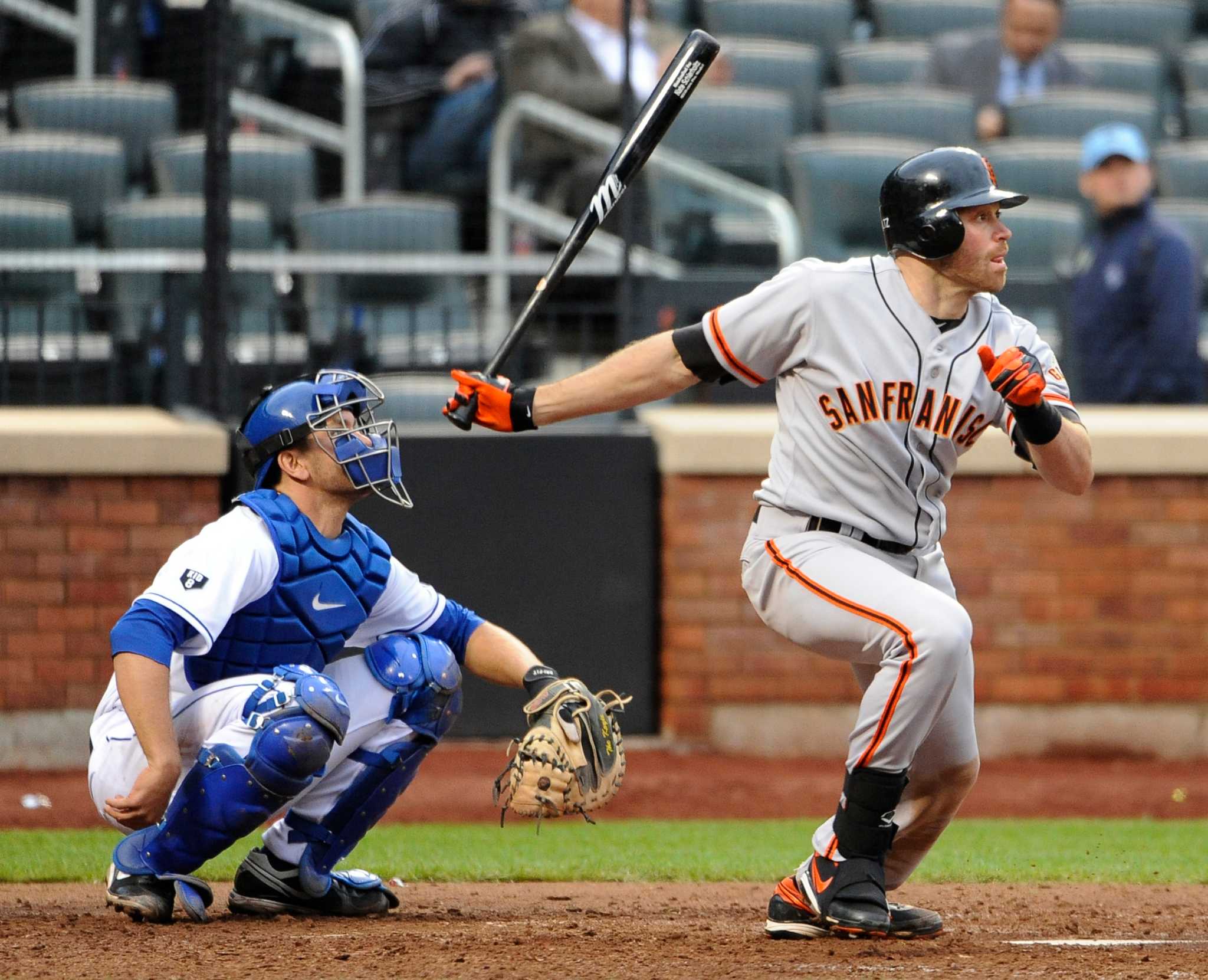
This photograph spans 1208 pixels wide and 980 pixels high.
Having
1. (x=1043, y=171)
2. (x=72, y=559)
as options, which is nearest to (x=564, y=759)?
(x=72, y=559)

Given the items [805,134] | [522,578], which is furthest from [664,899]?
[805,134]

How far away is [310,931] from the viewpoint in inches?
153

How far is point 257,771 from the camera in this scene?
146 inches

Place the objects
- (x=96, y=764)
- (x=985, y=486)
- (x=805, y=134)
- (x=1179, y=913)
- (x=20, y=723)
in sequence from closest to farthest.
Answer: (x=96, y=764), (x=1179, y=913), (x=20, y=723), (x=985, y=486), (x=805, y=134)

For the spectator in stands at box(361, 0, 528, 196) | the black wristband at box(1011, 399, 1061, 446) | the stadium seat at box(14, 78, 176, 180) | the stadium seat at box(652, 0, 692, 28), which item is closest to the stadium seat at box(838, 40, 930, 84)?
the stadium seat at box(652, 0, 692, 28)

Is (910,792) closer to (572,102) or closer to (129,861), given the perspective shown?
(129,861)

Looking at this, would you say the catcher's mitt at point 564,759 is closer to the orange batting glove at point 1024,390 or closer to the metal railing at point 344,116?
the orange batting glove at point 1024,390

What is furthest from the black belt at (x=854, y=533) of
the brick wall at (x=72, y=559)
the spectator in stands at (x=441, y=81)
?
the spectator in stands at (x=441, y=81)

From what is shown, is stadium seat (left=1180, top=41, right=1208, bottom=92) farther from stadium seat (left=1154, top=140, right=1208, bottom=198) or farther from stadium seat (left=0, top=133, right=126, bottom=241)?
stadium seat (left=0, top=133, right=126, bottom=241)

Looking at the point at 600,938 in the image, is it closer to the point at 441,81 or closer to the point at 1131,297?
the point at 1131,297

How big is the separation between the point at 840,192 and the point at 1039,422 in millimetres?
4881

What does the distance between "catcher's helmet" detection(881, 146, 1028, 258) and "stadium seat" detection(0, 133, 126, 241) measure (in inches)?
171

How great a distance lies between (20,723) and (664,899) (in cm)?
312

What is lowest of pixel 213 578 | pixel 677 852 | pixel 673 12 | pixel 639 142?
pixel 677 852
